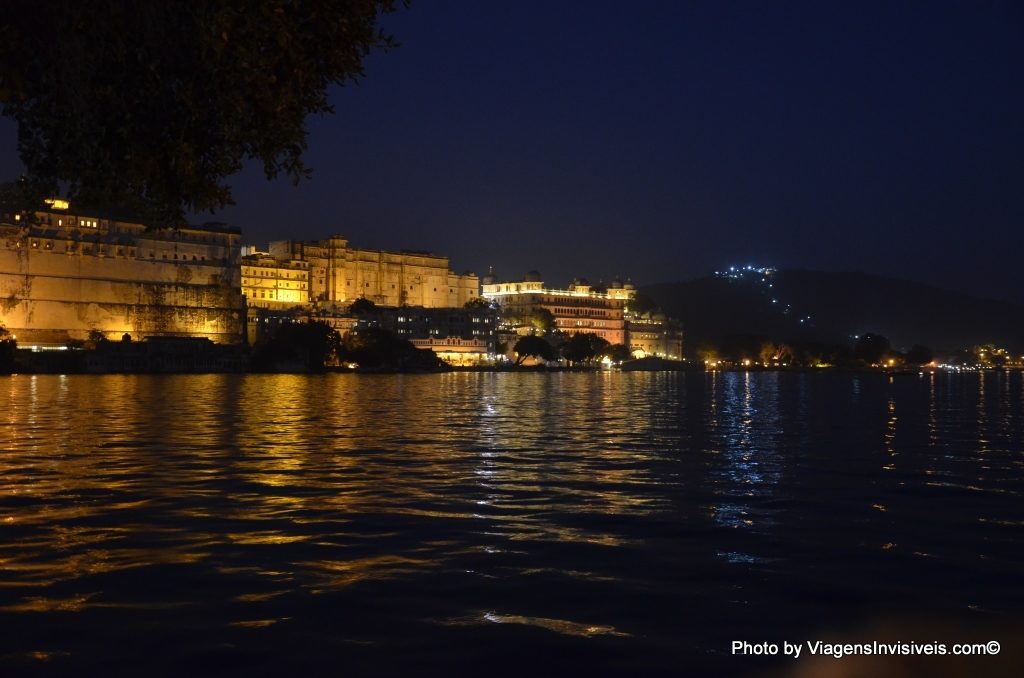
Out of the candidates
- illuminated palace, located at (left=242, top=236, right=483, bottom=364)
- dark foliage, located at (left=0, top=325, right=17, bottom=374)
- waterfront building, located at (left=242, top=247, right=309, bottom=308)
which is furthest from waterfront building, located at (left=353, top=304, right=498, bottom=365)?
dark foliage, located at (left=0, top=325, right=17, bottom=374)

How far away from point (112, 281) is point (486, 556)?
141 metres

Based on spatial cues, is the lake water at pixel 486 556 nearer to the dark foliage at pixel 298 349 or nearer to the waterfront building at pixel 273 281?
the dark foliage at pixel 298 349

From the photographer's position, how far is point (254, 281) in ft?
584

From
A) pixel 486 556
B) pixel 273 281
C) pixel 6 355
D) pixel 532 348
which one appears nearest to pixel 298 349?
pixel 6 355

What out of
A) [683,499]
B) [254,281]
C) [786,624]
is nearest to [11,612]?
[786,624]

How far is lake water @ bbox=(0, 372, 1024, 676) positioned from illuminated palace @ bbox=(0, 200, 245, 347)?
355 feet

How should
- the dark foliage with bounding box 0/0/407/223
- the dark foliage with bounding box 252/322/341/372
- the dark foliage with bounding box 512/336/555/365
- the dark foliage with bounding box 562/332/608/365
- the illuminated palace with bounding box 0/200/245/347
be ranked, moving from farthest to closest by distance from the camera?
the dark foliage with bounding box 562/332/608/365 → the dark foliage with bounding box 512/336/555/365 → the illuminated palace with bounding box 0/200/245/347 → the dark foliage with bounding box 252/322/341/372 → the dark foliage with bounding box 0/0/407/223

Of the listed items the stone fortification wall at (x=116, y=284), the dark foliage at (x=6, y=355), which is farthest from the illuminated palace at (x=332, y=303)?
the dark foliage at (x=6, y=355)

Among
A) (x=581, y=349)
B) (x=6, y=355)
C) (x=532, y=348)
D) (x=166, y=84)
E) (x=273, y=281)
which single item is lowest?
(x=6, y=355)

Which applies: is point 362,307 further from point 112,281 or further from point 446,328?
point 112,281

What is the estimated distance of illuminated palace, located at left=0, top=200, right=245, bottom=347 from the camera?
131000mm

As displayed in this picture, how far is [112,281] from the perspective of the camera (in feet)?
465

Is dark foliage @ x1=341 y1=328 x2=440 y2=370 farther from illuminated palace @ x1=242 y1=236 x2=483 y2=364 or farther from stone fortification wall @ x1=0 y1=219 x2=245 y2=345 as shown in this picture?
stone fortification wall @ x1=0 y1=219 x2=245 y2=345

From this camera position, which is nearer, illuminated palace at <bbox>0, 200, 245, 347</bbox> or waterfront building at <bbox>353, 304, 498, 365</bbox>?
illuminated palace at <bbox>0, 200, 245, 347</bbox>
